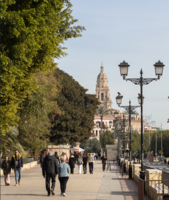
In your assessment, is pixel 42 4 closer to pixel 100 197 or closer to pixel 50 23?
pixel 50 23

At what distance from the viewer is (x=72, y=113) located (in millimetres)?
48156

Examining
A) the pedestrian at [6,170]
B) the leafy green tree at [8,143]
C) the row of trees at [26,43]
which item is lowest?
the pedestrian at [6,170]

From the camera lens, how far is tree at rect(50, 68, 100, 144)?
47.1 metres

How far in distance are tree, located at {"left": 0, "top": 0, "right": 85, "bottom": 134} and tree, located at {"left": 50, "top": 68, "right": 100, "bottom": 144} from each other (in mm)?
31797

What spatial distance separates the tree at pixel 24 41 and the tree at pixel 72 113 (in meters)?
31.8

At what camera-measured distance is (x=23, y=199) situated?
11.7m

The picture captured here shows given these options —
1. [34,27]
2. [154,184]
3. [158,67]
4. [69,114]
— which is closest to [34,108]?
[158,67]

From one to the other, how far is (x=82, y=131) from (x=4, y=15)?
126ft

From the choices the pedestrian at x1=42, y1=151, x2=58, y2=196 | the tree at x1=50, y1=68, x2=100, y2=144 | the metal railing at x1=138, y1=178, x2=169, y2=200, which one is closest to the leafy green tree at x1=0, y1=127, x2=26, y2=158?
the pedestrian at x1=42, y1=151, x2=58, y2=196

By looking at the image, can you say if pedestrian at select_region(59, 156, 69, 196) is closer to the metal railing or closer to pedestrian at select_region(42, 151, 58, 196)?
pedestrian at select_region(42, 151, 58, 196)

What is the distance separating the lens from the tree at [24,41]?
11945mm

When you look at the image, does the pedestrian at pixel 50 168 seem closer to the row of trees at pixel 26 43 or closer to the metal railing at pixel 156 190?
the row of trees at pixel 26 43

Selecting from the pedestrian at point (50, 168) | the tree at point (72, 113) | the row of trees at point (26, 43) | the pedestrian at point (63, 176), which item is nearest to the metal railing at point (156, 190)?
the pedestrian at point (63, 176)

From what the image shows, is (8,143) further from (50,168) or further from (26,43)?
(26,43)
